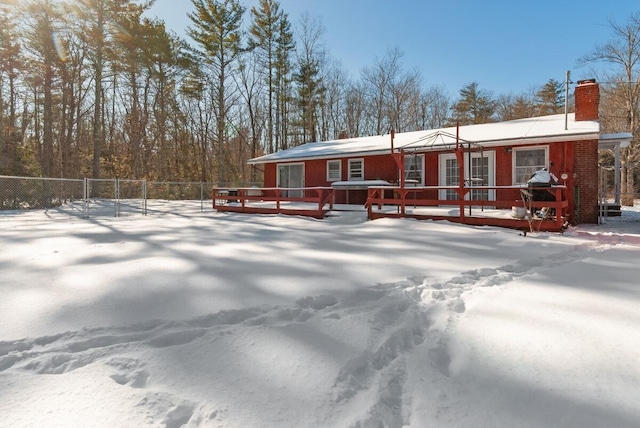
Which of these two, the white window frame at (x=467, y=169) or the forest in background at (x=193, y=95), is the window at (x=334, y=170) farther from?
the forest in background at (x=193, y=95)

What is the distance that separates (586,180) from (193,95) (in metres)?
24.7

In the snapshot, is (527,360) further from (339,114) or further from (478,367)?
(339,114)

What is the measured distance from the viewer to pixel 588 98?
415 inches

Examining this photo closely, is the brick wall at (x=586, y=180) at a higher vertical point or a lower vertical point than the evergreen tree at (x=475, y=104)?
lower

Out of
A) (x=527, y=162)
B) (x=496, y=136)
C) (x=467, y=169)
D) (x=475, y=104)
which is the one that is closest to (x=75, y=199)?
(x=467, y=169)

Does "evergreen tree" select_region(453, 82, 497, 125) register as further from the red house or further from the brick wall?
the brick wall

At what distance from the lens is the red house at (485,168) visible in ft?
28.2

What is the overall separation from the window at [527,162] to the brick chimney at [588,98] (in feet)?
6.65

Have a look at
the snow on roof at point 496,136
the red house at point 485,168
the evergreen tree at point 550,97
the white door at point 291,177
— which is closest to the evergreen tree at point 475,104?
the evergreen tree at point 550,97

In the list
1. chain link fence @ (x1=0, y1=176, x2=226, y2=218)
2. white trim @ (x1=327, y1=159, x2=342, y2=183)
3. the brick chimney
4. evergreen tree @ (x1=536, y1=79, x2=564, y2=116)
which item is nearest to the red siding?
white trim @ (x1=327, y1=159, x2=342, y2=183)

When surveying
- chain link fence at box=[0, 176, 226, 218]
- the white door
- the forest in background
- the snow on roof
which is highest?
the forest in background

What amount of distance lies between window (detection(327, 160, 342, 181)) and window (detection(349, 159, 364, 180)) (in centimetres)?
51

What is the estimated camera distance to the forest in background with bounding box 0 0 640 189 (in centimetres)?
1875

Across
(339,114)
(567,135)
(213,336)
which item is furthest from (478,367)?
(339,114)
